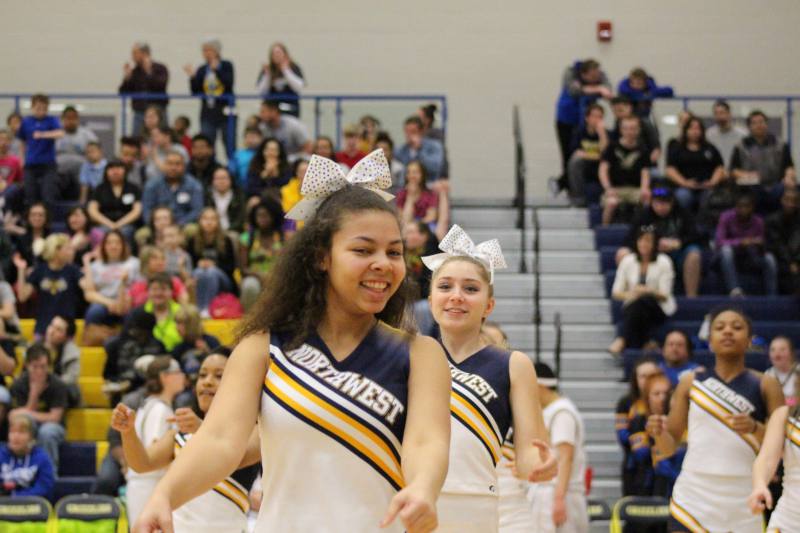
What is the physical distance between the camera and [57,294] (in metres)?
13.8

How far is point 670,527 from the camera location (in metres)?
7.83

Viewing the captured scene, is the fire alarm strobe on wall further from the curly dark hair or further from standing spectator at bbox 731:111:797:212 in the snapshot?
the curly dark hair

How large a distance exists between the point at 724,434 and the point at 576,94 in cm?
1001

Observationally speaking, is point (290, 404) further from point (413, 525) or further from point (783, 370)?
point (783, 370)

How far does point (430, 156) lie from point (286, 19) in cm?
468

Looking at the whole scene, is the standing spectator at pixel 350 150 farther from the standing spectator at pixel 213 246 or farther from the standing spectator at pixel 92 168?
the standing spectator at pixel 92 168

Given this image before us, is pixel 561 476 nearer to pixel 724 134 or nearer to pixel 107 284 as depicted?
pixel 107 284

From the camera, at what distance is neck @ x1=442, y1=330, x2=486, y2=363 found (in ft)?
19.4

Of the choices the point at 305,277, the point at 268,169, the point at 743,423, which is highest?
→ the point at 268,169

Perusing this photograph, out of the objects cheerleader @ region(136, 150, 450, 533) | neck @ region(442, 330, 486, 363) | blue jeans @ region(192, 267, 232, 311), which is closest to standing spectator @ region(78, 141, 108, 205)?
blue jeans @ region(192, 267, 232, 311)

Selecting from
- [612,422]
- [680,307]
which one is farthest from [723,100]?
[612,422]

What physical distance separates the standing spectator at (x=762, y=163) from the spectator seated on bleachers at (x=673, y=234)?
152 cm

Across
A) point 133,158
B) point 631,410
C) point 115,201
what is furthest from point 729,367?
point 133,158

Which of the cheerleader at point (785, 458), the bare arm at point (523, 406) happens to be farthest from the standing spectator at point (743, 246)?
the bare arm at point (523, 406)
